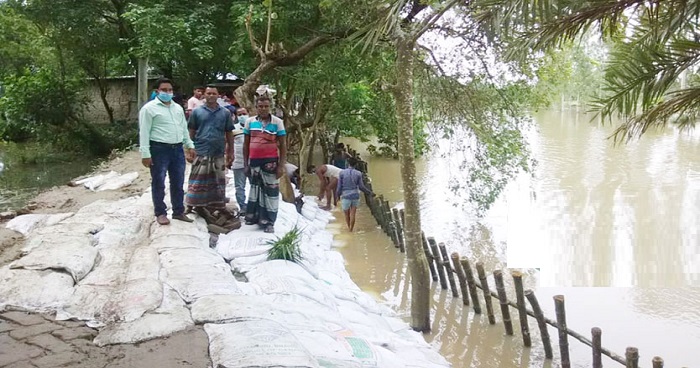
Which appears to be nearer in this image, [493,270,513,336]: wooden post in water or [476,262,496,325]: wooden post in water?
[493,270,513,336]: wooden post in water

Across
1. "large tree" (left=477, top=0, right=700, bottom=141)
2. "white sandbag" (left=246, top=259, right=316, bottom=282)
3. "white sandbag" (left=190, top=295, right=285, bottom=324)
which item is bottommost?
"white sandbag" (left=246, top=259, right=316, bottom=282)

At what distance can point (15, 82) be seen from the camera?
55.4 ft

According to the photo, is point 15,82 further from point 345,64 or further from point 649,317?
point 649,317

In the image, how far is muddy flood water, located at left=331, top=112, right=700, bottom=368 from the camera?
6125 mm

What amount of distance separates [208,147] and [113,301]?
2326 millimetres

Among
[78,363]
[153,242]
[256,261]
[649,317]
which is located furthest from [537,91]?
[78,363]

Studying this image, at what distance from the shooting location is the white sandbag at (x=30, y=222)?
529 cm

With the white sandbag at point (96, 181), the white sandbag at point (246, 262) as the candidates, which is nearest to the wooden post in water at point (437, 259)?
the white sandbag at point (246, 262)

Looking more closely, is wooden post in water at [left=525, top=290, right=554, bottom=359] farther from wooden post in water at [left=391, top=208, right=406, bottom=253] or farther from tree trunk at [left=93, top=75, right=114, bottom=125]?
tree trunk at [left=93, top=75, right=114, bottom=125]

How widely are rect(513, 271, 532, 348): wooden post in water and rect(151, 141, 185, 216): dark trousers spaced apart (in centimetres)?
334

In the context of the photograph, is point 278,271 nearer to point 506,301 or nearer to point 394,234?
point 506,301

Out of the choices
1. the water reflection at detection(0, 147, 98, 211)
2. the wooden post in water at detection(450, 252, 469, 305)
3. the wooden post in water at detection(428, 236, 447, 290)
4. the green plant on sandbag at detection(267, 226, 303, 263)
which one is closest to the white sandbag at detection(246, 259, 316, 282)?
the green plant on sandbag at detection(267, 226, 303, 263)

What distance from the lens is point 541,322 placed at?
542 cm

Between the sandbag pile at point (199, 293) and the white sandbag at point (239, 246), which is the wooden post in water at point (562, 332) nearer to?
the sandbag pile at point (199, 293)
